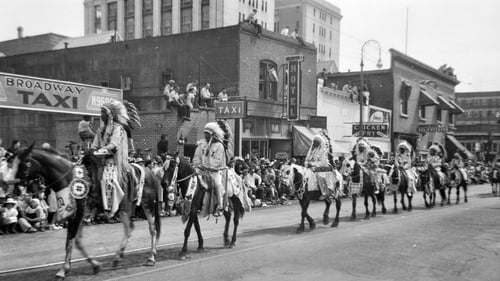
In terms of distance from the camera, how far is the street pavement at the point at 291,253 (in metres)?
7.87

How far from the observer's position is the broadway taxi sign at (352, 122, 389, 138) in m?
31.3

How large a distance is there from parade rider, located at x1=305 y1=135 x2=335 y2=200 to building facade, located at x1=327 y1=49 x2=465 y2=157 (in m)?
23.5

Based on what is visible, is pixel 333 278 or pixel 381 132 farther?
pixel 381 132

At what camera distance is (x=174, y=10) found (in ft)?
217

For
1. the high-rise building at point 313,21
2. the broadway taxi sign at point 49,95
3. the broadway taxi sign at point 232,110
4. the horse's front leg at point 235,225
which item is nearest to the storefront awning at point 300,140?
the broadway taxi sign at point 232,110

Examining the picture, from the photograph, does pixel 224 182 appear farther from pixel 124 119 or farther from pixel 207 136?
pixel 124 119

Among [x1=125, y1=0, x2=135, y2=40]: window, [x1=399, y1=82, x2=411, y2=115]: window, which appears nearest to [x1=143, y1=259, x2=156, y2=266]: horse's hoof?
[x1=399, y1=82, x2=411, y2=115]: window

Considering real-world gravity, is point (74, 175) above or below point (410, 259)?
above

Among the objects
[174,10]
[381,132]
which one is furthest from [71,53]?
[174,10]

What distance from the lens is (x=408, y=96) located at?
42844 mm

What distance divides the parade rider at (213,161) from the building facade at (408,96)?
2745 cm

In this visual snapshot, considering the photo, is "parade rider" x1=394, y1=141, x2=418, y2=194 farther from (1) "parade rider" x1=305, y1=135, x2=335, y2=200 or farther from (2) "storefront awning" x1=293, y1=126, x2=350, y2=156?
(2) "storefront awning" x1=293, y1=126, x2=350, y2=156

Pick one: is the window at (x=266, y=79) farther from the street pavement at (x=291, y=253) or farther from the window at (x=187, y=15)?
the window at (x=187, y=15)

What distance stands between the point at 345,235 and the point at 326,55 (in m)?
99.6
